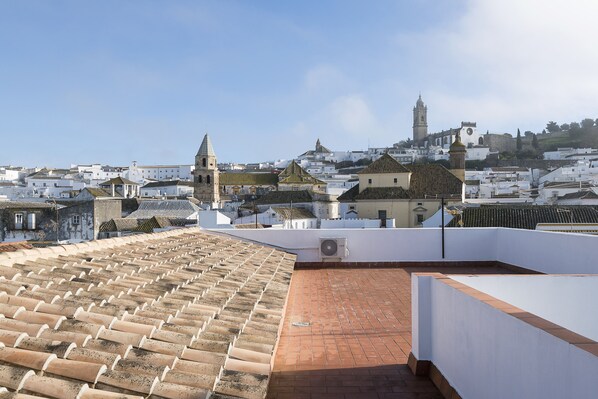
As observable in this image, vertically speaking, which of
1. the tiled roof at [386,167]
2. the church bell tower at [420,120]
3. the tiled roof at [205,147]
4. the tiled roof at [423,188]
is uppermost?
the church bell tower at [420,120]

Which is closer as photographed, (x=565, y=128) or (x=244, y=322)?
(x=244, y=322)

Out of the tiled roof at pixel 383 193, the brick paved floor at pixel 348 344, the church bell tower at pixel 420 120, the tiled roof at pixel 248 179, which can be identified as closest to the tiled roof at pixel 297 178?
the tiled roof at pixel 248 179

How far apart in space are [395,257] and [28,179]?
87.3m

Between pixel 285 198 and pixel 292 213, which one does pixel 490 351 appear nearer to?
pixel 292 213

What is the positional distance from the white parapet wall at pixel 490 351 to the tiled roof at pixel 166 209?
124 ft

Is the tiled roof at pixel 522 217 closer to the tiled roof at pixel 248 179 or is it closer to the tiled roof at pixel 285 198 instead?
the tiled roof at pixel 285 198

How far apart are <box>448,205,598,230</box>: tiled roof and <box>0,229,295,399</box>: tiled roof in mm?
18616

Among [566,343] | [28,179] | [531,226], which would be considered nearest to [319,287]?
[566,343]

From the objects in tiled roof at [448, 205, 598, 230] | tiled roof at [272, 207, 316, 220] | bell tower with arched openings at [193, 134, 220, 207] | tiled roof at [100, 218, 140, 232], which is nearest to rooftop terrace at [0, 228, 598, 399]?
tiled roof at [448, 205, 598, 230]

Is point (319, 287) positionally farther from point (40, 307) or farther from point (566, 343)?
point (566, 343)

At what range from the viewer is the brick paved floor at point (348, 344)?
3830mm

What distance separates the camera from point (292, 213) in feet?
122

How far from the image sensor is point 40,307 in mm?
2920

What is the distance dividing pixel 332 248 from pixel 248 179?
62.8m
